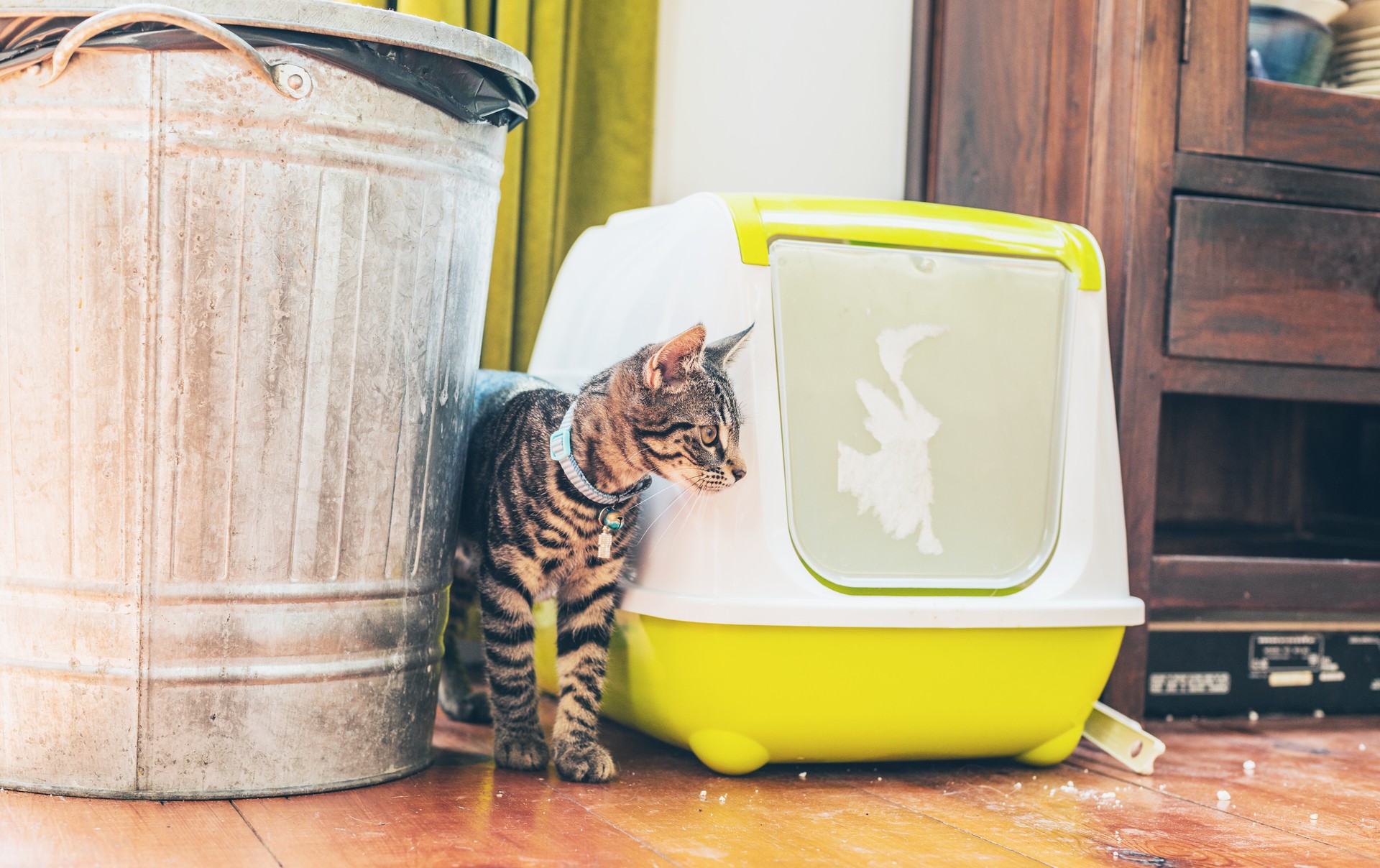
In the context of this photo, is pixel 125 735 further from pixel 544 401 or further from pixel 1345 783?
pixel 1345 783

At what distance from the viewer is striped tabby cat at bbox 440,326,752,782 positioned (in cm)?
116

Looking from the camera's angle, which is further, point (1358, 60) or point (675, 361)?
point (1358, 60)

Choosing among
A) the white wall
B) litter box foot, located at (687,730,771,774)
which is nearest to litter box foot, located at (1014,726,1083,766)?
litter box foot, located at (687,730,771,774)

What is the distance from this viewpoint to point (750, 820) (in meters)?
1.07

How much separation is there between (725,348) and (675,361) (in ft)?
0.18

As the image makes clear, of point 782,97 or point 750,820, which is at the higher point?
point 782,97

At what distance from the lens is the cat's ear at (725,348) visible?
1157 mm

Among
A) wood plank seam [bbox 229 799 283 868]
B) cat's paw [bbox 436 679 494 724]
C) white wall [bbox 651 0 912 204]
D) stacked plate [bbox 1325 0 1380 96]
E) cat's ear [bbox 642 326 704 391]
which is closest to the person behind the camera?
wood plank seam [bbox 229 799 283 868]

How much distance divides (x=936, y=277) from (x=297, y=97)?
2.19 feet

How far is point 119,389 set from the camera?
3.34 ft

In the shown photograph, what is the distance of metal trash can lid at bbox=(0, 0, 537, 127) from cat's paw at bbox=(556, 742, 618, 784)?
24.4 inches

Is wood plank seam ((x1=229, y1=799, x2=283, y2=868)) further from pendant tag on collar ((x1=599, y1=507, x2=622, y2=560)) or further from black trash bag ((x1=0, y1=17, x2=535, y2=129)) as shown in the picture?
black trash bag ((x1=0, y1=17, x2=535, y2=129))

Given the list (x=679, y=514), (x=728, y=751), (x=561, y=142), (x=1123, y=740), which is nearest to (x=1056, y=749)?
(x=1123, y=740)

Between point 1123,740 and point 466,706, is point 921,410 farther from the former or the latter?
point 466,706
